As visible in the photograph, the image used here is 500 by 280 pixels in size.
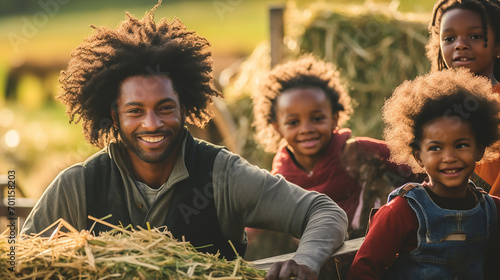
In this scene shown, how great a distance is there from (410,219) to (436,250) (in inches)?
6.5

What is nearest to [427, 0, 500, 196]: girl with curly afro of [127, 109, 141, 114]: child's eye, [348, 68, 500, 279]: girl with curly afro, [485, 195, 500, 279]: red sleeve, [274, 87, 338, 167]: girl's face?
[348, 68, 500, 279]: girl with curly afro

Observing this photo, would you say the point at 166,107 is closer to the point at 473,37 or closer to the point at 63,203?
the point at 63,203

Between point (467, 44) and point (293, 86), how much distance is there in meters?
1.23

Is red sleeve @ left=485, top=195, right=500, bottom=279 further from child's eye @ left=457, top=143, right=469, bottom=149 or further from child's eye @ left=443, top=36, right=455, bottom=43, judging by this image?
child's eye @ left=443, top=36, right=455, bottom=43

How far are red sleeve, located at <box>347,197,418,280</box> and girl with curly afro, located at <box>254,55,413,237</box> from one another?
43.2 inches

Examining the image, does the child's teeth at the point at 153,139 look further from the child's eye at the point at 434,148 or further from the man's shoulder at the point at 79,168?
the child's eye at the point at 434,148

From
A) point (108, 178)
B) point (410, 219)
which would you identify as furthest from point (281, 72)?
point (410, 219)

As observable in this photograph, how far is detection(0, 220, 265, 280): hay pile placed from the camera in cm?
229

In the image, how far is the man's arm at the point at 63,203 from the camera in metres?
3.13

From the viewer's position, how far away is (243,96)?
262 inches

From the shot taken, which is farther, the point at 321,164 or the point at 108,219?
the point at 321,164

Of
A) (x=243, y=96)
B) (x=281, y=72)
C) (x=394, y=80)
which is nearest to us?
(x=281, y=72)

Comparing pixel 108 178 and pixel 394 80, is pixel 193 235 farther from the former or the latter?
pixel 394 80

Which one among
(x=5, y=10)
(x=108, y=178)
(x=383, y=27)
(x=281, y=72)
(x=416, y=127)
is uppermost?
(x=5, y=10)
